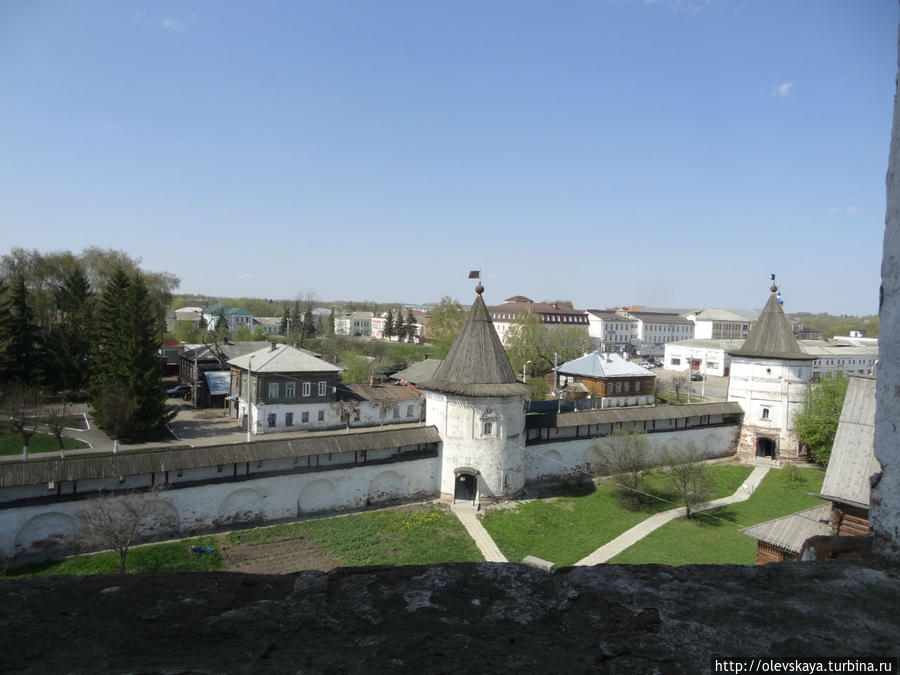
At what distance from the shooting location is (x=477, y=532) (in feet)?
56.2

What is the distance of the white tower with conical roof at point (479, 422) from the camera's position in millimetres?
19500

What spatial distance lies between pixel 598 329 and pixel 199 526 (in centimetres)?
6586

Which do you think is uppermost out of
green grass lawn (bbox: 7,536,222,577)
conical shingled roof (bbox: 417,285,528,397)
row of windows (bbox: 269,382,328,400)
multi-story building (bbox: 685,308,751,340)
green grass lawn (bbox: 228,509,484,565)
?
multi-story building (bbox: 685,308,751,340)

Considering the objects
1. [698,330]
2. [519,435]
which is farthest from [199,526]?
[698,330]

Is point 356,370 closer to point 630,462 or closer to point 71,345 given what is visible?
point 71,345

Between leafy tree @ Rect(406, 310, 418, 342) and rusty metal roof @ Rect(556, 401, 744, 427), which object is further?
leafy tree @ Rect(406, 310, 418, 342)

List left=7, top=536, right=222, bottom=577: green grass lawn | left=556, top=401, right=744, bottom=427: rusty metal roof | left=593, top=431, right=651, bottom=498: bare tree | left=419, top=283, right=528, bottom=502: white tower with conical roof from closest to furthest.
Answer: left=7, top=536, right=222, bottom=577: green grass lawn < left=419, top=283, right=528, bottom=502: white tower with conical roof < left=593, top=431, right=651, bottom=498: bare tree < left=556, top=401, right=744, bottom=427: rusty metal roof

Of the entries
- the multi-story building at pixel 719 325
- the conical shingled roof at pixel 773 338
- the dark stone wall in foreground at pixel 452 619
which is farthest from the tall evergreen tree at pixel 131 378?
the multi-story building at pixel 719 325

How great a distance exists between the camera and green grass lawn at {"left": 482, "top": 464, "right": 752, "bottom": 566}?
1598 centimetres

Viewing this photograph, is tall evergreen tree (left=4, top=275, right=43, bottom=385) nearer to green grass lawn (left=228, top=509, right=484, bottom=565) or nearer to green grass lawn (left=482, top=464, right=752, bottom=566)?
green grass lawn (left=228, top=509, right=484, bottom=565)

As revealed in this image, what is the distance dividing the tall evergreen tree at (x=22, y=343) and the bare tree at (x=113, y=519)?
21.9m

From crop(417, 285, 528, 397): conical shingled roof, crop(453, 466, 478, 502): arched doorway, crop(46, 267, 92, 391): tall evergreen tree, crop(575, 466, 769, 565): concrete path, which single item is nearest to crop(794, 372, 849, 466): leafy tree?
crop(575, 466, 769, 565): concrete path

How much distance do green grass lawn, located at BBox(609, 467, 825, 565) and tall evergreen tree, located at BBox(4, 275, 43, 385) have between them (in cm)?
3281

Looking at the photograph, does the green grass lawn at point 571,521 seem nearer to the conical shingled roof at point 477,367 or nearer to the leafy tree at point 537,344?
the conical shingled roof at point 477,367
